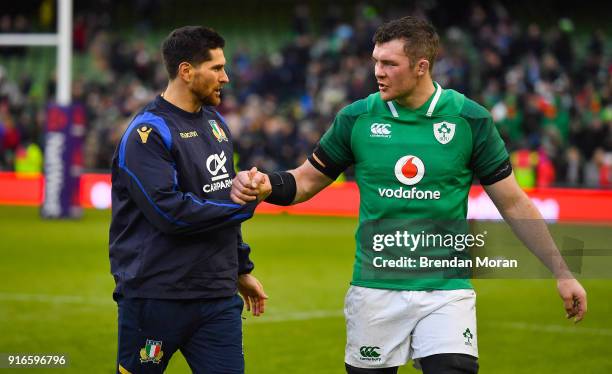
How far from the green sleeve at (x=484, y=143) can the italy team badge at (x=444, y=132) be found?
10 centimetres

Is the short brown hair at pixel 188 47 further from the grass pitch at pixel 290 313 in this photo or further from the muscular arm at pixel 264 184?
the grass pitch at pixel 290 313

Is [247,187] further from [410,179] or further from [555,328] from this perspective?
[555,328]

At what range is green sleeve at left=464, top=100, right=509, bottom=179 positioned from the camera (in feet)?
16.5

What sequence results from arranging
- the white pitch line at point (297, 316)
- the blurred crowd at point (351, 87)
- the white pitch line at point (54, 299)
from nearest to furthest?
the white pitch line at point (297, 316)
the white pitch line at point (54, 299)
the blurred crowd at point (351, 87)

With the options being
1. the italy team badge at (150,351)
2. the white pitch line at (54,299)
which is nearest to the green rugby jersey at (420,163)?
→ the italy team badge at (150,351)

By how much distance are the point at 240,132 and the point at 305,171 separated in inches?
799

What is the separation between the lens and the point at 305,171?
5430 millimetres

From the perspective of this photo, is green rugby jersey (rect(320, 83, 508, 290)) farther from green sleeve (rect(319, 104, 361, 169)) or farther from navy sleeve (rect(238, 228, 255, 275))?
navy sleeve (rect(238, 228, 255, 275))

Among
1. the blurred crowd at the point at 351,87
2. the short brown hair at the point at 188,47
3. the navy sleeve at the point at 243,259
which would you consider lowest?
the navy sleeve at the point at 243,259

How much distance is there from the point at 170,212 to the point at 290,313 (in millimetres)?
6480

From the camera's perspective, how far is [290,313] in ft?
36.6

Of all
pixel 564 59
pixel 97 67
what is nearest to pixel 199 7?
pixel 97 67

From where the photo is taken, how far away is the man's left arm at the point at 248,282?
5430 mm

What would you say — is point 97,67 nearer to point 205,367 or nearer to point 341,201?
point 341,201
